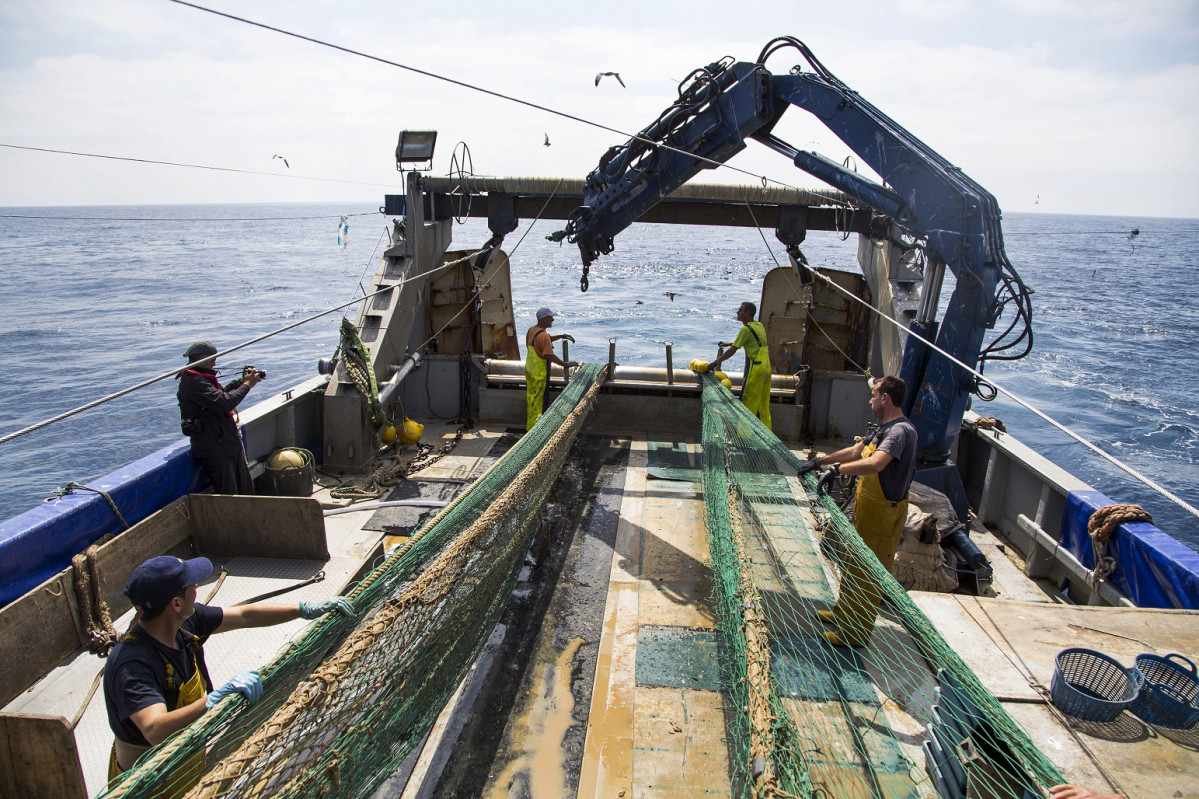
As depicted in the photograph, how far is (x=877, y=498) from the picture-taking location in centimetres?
446

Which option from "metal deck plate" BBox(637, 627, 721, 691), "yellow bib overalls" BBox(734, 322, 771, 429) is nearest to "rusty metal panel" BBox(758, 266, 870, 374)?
"yellow bib overalls" BBox(734, 322, 771, 429)

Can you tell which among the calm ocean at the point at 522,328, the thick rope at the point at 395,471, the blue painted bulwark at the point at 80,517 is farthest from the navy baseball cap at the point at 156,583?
the calm ocean at the point at 522,328

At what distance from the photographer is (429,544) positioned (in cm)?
371

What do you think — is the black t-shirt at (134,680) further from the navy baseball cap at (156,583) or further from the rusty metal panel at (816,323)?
the rusty metal panel at (816,323)

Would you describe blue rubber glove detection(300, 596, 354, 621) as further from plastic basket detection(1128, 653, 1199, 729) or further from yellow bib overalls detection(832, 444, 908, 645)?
plastic basket detection(1128, 653, 1199, 729)

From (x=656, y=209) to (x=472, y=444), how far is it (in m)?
3.99

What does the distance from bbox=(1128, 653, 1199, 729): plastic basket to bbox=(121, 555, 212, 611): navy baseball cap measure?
13.0 feet

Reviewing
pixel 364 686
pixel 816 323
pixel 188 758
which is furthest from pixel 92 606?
pixel 816 323

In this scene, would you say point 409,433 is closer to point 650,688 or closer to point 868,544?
point 650,688

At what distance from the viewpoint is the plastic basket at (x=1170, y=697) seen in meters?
3.00

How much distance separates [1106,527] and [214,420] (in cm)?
688

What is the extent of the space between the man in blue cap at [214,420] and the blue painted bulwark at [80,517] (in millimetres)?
154

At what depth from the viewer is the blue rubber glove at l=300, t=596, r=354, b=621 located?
284cm

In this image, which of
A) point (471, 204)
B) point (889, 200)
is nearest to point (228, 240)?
point (471, 204)
